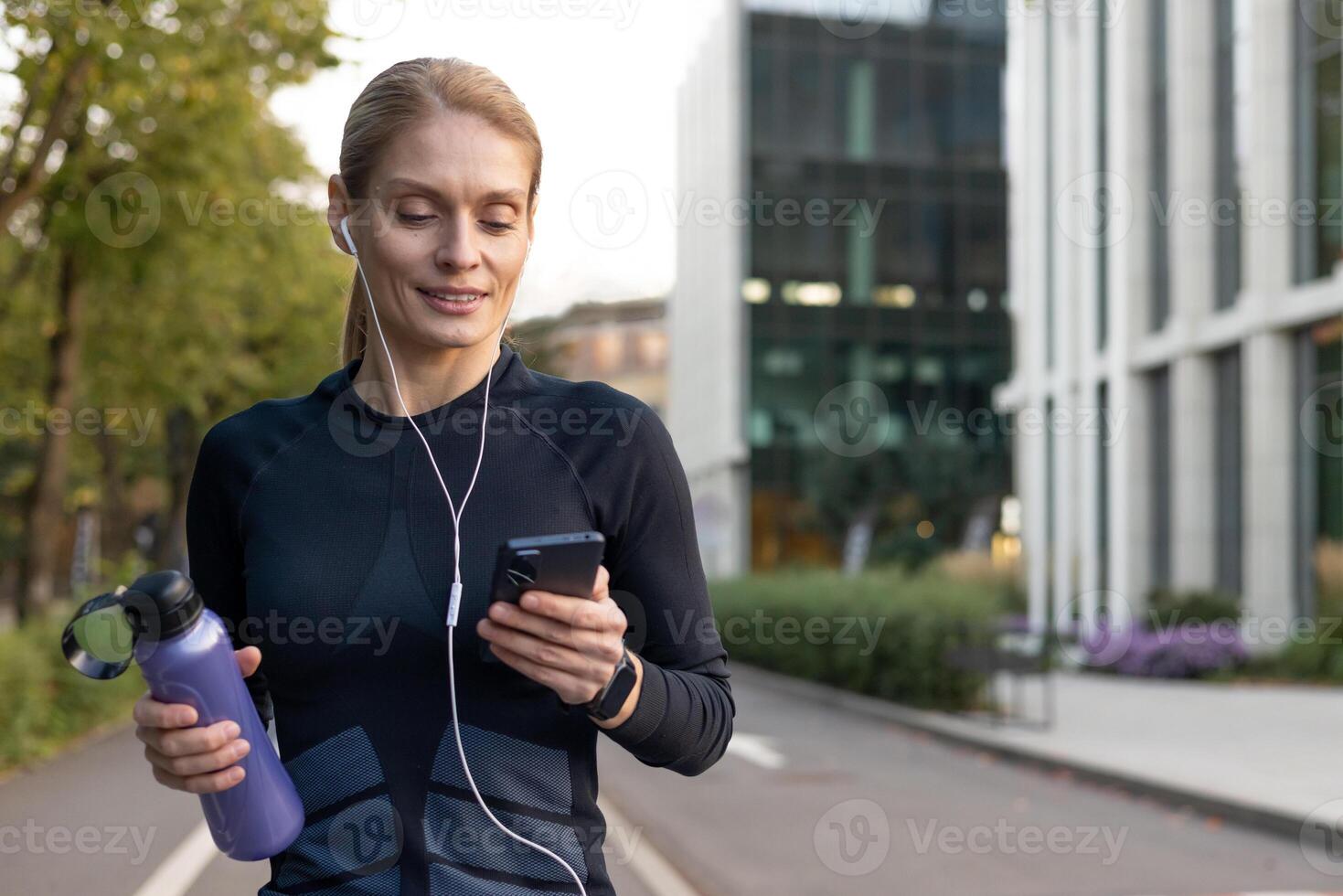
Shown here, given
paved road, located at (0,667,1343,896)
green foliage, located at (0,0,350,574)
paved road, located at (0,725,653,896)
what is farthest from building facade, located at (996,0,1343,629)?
paved road, located at (0,725,653,896)

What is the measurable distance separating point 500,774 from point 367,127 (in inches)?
33.8

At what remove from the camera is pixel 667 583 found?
2004 millimetres

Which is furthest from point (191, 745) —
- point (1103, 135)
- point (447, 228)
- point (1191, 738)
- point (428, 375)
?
point (1103, 135)

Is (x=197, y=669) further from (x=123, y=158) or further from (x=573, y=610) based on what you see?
(x=123, y=158)

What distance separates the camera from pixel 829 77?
49906mm

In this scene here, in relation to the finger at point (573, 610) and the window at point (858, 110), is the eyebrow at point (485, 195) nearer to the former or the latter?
the finger at point (573, 610)

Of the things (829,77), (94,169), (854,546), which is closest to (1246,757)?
(94,169)

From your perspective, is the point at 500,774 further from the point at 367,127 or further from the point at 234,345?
the point at 234,345

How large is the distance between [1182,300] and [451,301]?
27421 millimetres

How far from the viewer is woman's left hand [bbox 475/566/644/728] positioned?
1620 mm

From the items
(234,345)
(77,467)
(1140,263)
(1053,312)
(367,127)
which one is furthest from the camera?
(77,467)

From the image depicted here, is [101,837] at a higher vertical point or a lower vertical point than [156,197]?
lower

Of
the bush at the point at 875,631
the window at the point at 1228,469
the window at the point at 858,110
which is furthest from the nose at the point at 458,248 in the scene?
the window at the point at 858,110

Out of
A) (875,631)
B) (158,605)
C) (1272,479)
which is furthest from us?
(1272,479)
